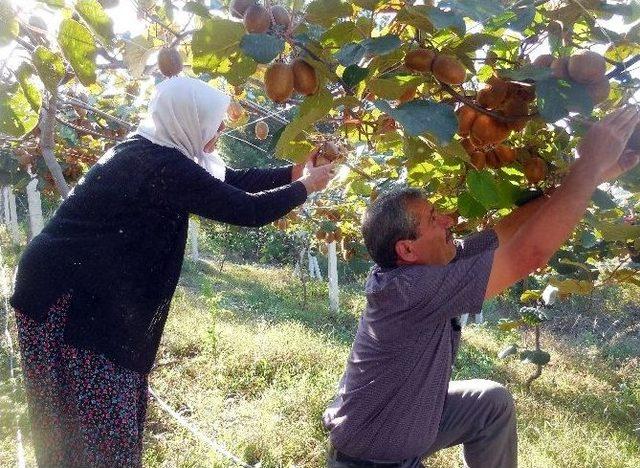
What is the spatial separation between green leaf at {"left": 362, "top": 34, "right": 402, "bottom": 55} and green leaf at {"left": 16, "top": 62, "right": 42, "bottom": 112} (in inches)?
22.8

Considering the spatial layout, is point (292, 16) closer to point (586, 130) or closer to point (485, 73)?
point (485, 73)

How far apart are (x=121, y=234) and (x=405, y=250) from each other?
0.75 m

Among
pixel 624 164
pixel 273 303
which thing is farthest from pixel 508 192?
pixel 273 303

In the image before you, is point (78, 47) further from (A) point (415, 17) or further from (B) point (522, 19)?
(B) point (522, 19)

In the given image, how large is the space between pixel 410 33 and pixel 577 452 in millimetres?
3362

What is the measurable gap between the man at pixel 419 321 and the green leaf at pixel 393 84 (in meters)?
0.48

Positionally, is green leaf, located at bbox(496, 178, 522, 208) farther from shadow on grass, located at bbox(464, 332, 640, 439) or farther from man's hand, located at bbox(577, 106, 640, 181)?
shadow on grass, located at bbox(464, 332, 640, 439)

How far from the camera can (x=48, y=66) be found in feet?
2.83

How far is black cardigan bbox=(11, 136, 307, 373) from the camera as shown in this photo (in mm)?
1360

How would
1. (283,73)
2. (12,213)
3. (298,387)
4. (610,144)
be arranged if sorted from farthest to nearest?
(12,213) → (298,387) → (610,144) → (283,73)

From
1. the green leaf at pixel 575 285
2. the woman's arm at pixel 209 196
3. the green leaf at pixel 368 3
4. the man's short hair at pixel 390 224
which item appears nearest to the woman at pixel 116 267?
the woman's arm at pixel 209 196

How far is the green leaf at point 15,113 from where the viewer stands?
0.92 metres

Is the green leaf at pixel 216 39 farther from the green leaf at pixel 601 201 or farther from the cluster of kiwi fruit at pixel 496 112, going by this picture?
the green leaf at pixel 601 201

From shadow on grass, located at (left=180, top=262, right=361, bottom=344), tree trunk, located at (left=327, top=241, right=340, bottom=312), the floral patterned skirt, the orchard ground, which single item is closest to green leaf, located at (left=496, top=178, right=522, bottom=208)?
the floral patterned skirt
